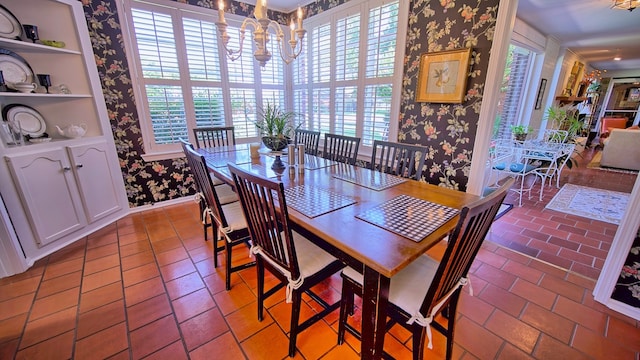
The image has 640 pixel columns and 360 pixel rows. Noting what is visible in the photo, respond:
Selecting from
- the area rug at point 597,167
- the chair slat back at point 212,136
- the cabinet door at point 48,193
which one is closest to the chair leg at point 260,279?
the chair slat back at point 212,136

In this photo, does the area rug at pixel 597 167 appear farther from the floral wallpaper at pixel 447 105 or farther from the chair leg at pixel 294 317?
the chair leg at pixel 294 317

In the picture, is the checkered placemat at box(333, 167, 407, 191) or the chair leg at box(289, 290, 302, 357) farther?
the checkered placemat at box(333, 167, 407, 191)

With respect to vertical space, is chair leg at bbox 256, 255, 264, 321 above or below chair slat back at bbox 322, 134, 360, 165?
below

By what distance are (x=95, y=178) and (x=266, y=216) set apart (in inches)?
95.3

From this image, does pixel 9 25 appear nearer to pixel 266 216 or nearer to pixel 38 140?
pixel 38 140

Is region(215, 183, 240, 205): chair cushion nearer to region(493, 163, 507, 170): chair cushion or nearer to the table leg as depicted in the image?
the table leg

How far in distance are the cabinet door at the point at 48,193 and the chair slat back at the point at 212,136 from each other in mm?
1139

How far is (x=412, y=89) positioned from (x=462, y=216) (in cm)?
205

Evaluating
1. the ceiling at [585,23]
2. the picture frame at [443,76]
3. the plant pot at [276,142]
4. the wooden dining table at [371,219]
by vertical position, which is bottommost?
the wooden dining table at [371,219]

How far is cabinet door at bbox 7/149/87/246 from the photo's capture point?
1962 millimetres

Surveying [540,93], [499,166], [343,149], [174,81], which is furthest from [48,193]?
[540,93]

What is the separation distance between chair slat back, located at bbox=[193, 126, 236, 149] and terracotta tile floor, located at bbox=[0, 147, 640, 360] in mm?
1297

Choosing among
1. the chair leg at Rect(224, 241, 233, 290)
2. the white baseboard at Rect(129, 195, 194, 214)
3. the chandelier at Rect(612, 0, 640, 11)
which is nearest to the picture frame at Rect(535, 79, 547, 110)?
the chandelier at Rect(612, 0, 640, 11)

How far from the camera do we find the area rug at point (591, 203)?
9.51 feet
